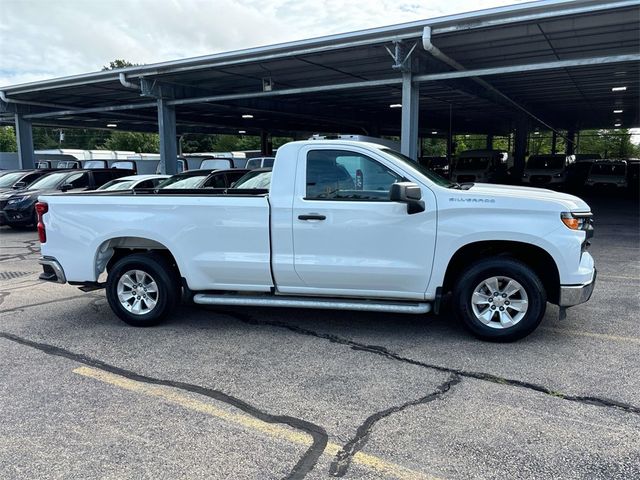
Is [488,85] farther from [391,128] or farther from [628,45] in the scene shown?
[391,128]

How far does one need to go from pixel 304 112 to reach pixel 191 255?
19168 millimetres

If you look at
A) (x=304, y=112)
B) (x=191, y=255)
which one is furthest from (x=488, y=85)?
(x=191, y=255)

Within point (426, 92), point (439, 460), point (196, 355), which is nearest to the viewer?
point (439, 460)

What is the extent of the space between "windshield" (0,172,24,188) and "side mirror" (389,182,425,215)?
50.2 ft

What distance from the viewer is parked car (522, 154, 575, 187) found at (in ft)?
78.0

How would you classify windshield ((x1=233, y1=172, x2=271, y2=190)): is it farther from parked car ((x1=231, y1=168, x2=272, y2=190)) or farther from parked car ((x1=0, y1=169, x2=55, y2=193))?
parked car ((x1=0, y1=169, x2=55, y2=193))

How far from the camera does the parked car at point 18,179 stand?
51.3 ft

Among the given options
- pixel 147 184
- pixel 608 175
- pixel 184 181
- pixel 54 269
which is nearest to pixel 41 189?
pixel 147 184

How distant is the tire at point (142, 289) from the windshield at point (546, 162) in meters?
22.8

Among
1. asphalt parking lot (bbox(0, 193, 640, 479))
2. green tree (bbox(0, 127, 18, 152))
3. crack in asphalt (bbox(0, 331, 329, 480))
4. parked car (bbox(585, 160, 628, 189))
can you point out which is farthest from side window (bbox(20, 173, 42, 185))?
green tree (bbox(0, 127, 18, 152))

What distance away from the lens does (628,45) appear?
→ 1226 centimetres

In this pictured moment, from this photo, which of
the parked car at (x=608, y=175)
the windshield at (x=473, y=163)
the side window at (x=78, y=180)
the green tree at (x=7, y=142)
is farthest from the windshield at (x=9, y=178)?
the green tree at (x=7, y=142)

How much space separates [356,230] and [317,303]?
0.85 meters

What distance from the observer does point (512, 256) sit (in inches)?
205
